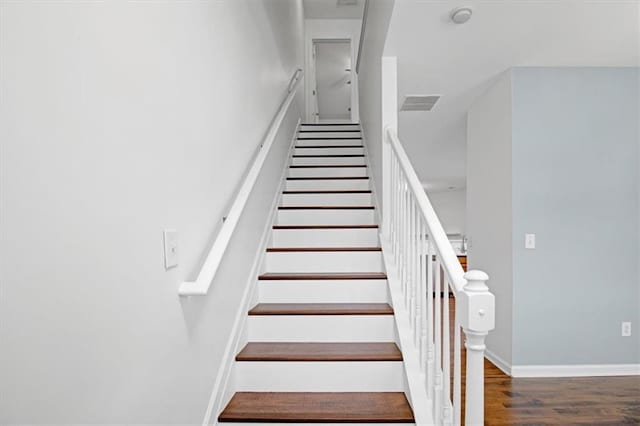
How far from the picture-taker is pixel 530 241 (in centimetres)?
322

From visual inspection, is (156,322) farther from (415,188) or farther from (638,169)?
(638,169)

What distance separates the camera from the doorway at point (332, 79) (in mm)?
7902

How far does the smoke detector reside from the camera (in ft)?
7.72

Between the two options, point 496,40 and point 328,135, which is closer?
point 496,40

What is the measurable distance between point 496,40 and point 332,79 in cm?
689

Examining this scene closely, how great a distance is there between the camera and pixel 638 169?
3260 millimetres

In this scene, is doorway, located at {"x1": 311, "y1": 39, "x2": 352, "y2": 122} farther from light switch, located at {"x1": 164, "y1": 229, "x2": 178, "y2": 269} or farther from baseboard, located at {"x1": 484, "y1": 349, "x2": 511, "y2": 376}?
light switch, located at {"x1": 164, "y1": 229, "x2": 178, "y2": 269}

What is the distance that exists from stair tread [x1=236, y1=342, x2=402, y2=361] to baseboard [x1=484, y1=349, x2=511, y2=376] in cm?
163

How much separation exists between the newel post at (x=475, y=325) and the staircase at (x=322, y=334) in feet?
1.91

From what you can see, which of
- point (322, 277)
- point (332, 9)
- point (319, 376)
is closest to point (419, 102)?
point (322, 277)

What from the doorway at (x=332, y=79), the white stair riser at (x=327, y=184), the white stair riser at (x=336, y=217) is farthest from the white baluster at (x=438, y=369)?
the doorway at (x=332, y=79)

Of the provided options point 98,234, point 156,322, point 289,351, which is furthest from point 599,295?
point 98,234

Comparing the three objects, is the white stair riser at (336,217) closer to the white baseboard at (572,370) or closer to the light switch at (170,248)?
the white baseboard at (572,370)

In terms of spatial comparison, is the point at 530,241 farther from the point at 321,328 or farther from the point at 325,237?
the point at 321,328
